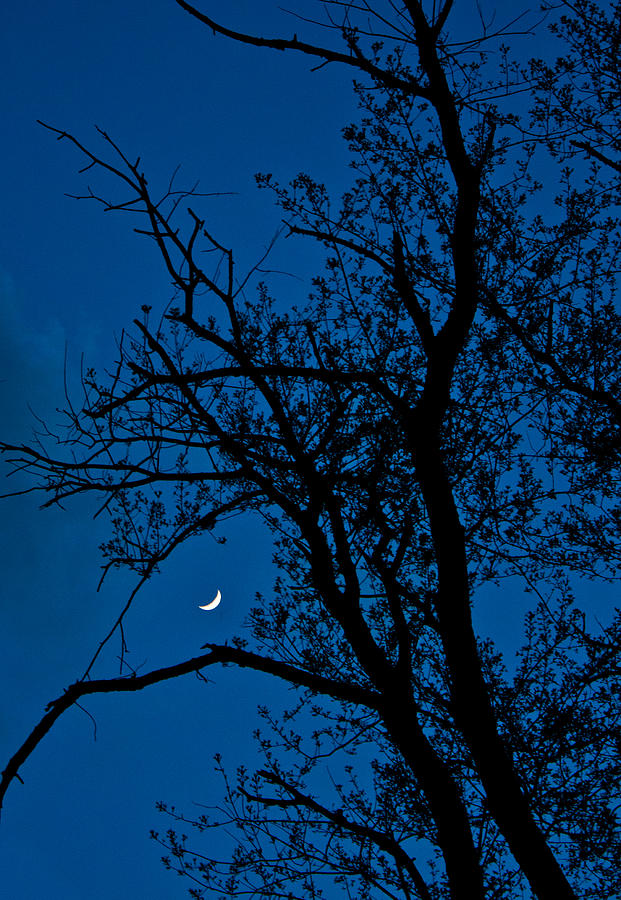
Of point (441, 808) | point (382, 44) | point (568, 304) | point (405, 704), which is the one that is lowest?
point (441, 808)

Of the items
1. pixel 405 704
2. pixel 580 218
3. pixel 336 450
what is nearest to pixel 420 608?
pixel 405 704

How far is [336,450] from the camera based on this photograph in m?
6.57

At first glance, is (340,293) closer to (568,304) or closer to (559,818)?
(568,304)

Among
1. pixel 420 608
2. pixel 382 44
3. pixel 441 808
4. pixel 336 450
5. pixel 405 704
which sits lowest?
pixel 441 808

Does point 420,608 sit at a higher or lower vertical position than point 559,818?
higher

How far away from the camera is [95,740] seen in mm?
4363

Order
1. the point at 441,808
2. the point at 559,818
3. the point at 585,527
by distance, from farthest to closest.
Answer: the point at 585,527, the point at 559,818, the point at 441,808

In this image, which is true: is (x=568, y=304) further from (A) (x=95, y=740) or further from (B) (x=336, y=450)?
(A) (x=95, y=740)

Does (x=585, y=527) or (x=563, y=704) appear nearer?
(x=563, y=704)

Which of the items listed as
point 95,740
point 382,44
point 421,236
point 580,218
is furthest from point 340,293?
point 95,740

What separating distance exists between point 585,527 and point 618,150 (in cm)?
479

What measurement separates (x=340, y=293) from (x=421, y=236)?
1.38 metres

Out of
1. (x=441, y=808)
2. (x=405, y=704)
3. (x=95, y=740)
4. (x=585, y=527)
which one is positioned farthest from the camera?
(x=585, y=527)

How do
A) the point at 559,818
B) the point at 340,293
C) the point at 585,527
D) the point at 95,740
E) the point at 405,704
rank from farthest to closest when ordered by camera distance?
the point at 585,527 → the point at 340,293 → the point at 559,818 → the point at 405,704 → the point at 95,740
